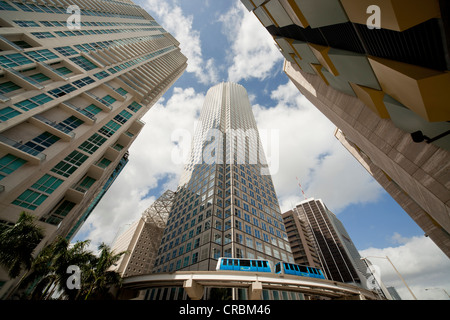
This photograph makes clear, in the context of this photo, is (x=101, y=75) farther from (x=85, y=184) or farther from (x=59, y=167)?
(x=85, y=184)

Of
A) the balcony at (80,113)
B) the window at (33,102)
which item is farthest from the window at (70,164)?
the window at (33,102)

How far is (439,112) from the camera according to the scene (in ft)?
12.1

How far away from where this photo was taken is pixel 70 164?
71.2 ft

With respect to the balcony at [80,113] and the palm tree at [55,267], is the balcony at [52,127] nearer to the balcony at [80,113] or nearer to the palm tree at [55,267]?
the balcony at [80,113]

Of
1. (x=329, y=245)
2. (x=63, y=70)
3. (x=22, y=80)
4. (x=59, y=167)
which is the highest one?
(x=329, y=245)

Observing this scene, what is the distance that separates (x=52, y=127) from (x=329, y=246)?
138m

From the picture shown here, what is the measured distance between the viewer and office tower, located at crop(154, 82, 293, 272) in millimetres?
32312

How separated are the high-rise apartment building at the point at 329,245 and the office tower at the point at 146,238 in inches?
2391

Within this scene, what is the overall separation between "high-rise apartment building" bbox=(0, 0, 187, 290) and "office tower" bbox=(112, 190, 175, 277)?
129 feet

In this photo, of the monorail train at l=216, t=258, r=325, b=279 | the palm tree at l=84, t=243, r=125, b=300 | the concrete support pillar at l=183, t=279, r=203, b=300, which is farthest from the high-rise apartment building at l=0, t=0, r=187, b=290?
the monorail train at l=216, t=258, r=325, b=279

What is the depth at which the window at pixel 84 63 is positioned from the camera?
2969 cm

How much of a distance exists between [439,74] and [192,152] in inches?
2488

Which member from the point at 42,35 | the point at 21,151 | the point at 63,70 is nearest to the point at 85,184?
the point at 21,151

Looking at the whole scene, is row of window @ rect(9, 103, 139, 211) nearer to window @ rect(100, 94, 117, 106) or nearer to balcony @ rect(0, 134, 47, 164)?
balcony @ rect(0, 134, 47, 164)
